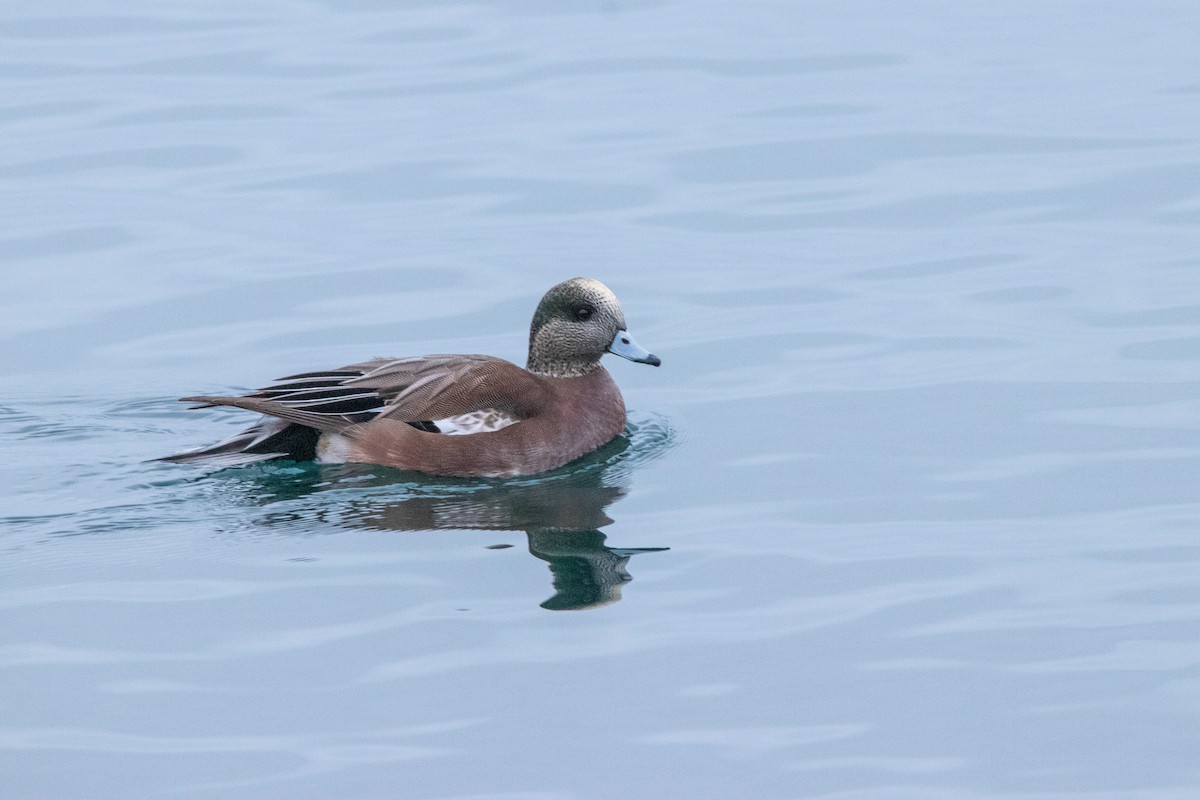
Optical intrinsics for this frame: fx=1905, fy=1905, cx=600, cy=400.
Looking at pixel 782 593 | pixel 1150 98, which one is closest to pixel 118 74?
pixel 1150 98

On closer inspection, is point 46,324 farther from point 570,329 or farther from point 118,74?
point 118,74

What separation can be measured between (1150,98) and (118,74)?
9.90 m

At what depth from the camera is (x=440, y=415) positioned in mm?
9844

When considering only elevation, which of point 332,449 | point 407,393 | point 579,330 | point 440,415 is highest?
point 579,330

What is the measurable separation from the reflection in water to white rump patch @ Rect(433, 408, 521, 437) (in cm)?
29

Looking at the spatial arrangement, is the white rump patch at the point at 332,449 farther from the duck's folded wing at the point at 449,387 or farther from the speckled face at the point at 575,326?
the speckled face at the point at 575,326

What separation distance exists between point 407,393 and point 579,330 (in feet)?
3.45

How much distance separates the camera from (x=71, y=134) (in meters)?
16.8

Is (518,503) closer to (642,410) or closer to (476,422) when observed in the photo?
(476,422)

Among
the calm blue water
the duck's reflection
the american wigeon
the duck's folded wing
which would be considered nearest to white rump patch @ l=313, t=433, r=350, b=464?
the american wigeon

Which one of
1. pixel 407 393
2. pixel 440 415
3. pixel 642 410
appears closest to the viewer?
pixel 440 415

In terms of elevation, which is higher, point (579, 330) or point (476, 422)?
point (579, 330)

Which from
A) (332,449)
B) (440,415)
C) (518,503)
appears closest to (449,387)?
(440,415)

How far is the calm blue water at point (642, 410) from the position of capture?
263 inches
